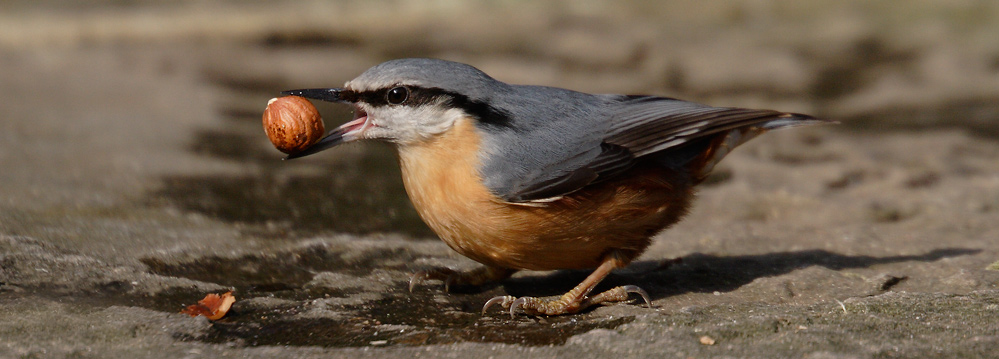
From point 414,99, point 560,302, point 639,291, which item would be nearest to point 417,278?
point 560,302

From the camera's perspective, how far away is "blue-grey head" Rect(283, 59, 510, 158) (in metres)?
3.60

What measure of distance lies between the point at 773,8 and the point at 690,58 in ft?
5.30

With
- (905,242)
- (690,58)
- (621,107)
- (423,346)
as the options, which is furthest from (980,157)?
(423,346)

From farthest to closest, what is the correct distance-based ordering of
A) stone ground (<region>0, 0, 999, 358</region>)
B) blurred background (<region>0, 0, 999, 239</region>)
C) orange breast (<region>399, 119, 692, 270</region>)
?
blurred background (<region>0, 0, 999, 239</region>) → orange breast (<region>399, 119, 692, 270</region>) → stone ground (<region>0, 0, 999, 358</region>)

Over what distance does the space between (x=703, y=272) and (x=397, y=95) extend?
157 centimetres

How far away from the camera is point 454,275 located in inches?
155

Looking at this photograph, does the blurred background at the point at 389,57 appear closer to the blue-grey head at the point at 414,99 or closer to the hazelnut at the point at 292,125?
the hazelnut at the point at 292,125

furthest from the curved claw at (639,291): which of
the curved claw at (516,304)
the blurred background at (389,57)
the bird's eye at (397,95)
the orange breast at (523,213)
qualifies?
the blurred background at (389,57)

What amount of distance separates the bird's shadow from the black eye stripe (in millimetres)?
802

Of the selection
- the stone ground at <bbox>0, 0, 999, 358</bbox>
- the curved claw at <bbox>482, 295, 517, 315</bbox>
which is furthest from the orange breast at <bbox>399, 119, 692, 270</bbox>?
the stone ground at <bbox>0, 0, 999, 358</bbox>

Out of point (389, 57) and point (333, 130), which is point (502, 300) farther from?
point (389, 57)

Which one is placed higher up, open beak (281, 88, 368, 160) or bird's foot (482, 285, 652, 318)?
open beak (281, 88, 368, 160)

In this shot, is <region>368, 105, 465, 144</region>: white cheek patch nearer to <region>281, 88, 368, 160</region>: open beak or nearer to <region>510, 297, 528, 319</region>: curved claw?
<region>281, 88, 368, 160</region>: open beak

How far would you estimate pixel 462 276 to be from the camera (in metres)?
3.96
